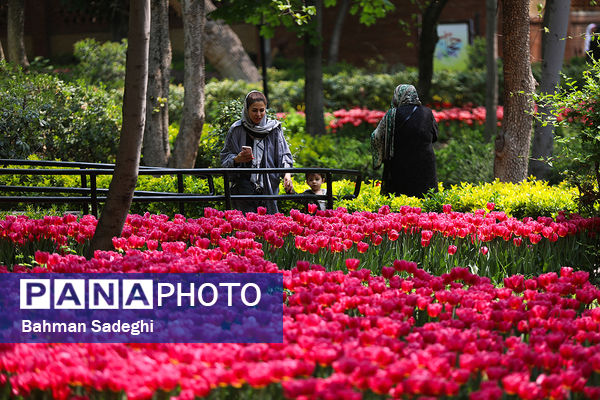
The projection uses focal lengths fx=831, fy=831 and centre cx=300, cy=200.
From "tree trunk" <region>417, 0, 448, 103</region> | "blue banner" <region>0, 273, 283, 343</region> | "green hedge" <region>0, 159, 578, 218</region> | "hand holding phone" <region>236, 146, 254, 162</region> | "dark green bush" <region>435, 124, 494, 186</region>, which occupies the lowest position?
"dark green bush" <region>435, 124, 494, 186</region>

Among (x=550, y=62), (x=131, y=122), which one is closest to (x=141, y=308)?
(x=131, y=122)

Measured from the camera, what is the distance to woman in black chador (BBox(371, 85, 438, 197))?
367 inches

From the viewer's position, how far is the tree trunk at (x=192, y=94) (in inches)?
478

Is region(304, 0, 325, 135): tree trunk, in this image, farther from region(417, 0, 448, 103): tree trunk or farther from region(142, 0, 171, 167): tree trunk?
region(142, 0, 171, 167): tree trunk

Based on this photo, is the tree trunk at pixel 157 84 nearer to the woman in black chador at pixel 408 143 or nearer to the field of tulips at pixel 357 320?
the woman in black chador at pixel 408 143

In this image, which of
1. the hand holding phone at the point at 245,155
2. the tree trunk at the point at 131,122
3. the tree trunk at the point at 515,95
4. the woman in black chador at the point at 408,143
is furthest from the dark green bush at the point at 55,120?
the tree trunk at the point at 131,122

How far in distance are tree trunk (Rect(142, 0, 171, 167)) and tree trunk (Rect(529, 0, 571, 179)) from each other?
5.54 metres

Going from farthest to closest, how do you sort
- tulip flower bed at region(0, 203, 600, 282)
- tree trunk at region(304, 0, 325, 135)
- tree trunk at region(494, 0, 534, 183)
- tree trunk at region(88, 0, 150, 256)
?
tree trunk at region(304, 0, 325, 135)
tree trunk at region(494, 0, 534, 183)
tree trunk at region(88, 0, 150, 256)
tulip flower bed at region(0, 203, 600, 282)

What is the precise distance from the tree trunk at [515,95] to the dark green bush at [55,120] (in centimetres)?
658

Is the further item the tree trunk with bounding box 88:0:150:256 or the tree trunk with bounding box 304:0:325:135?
the tree trunk with bounding box 304:0:325:135

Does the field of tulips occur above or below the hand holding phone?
below

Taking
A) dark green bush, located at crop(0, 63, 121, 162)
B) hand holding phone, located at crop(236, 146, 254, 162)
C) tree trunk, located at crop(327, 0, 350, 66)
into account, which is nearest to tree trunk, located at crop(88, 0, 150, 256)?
hand holding phone, located at crop(236, 146, 254, 162)

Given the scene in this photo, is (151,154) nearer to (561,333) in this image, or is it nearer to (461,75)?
(561,333)

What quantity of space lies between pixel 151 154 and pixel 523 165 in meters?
5.50
